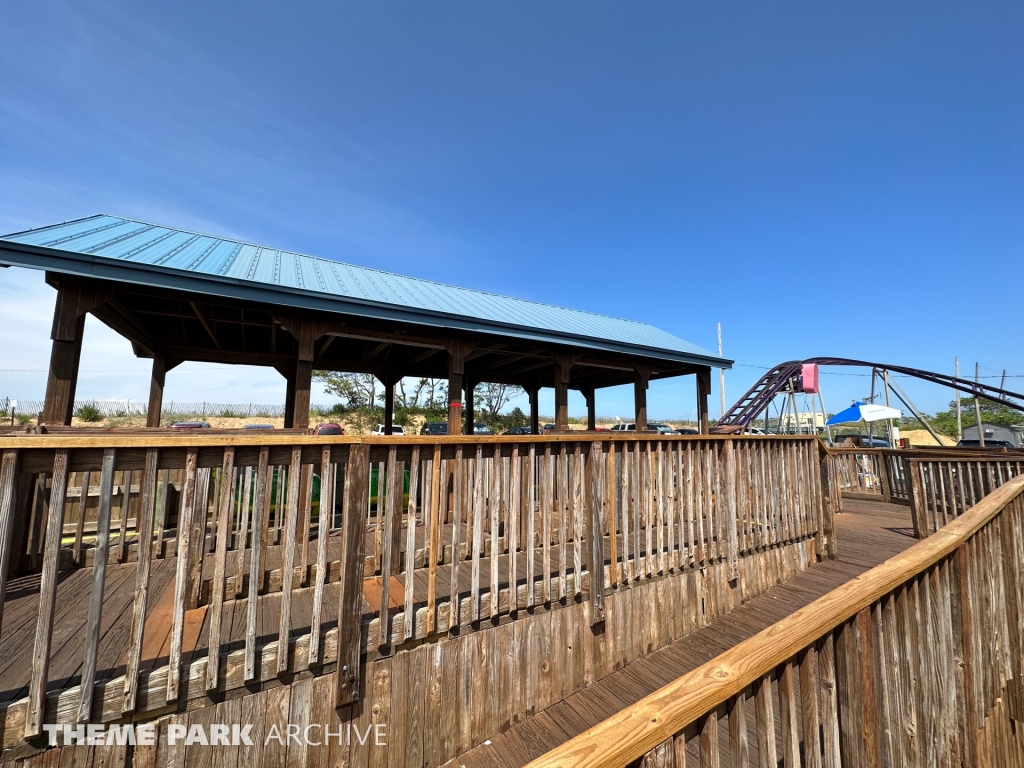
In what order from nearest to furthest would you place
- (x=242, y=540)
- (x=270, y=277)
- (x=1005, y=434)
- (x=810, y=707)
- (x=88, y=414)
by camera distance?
(x=810, y=707) → (x=242, y=540) → (x=270, y=277) → (x=1005, y=434) → (x=88, y=414)

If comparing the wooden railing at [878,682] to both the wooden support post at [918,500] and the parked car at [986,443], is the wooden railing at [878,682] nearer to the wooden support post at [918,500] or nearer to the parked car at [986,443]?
the wooden support post at [918,500]

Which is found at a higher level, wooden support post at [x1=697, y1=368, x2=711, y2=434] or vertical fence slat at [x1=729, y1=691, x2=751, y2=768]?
wooden support post at [x1=697, y1=368, x2=711, y2=434]

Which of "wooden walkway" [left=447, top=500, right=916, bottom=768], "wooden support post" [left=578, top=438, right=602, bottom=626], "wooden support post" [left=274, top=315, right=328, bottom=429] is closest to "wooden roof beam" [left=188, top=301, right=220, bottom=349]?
"wooden support post" [left=274, top=315, right=328, bottom=429]

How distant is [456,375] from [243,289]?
2.94 m

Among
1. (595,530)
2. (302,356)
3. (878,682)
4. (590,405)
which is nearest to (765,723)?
(878,682)

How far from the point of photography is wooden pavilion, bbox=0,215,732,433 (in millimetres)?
4238

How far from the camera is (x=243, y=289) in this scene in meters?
4.82

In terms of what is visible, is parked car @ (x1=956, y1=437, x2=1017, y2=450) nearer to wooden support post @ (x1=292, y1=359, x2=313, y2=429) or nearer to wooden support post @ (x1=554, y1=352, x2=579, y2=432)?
wooden support post @ (x1=554, y1=352, x2=579, y2=432)

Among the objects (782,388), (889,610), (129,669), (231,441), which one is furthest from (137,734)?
(782,388)

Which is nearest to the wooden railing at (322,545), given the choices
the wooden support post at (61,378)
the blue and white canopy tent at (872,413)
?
the wooden support post at (61,378)

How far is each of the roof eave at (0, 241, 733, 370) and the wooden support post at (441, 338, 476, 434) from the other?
11.5 inches

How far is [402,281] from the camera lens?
318 inches

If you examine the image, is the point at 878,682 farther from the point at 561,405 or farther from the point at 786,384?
the point at 786,384

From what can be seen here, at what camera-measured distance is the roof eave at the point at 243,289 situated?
3.96 meters
